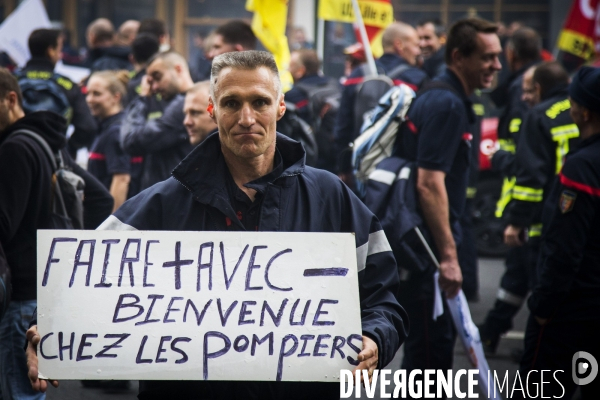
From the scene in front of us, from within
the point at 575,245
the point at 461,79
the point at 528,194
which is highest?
the point at 461,79

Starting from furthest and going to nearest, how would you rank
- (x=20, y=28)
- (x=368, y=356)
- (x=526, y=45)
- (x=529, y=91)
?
(x=20, y=28) → (x=526, y=45) → (x=529, y=91) → (x=368, y=356)

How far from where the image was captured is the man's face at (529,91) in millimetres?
6871

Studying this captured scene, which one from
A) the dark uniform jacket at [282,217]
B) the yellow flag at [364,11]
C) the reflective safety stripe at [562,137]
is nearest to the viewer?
the dark uniform jacket at [282,217]

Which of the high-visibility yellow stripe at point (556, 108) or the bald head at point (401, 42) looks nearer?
the high-visibility yellow stripe at point (556, 108)

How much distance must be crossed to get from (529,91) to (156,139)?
321 centimetres

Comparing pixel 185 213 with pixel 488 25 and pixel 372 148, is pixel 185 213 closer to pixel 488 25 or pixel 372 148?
pixel 372 148

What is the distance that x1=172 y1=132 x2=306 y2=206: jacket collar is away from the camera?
2623 mm

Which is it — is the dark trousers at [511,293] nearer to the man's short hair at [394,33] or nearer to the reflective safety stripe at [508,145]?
the reflective safety stripe at [508,145]

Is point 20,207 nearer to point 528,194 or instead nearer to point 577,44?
point 528,194

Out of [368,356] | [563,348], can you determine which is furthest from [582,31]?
[368,356]

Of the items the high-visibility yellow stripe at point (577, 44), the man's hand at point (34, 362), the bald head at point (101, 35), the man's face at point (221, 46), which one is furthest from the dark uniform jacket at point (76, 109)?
the high-visibility yellow stripe at point (577, 44)

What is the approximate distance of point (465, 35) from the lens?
481cm

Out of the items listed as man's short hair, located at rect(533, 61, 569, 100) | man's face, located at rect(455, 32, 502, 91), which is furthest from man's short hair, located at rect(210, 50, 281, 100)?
man's short hair, located at rect(533, 61, 569, 100)

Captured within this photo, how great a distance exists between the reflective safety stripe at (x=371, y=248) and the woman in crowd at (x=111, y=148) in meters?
3.69
